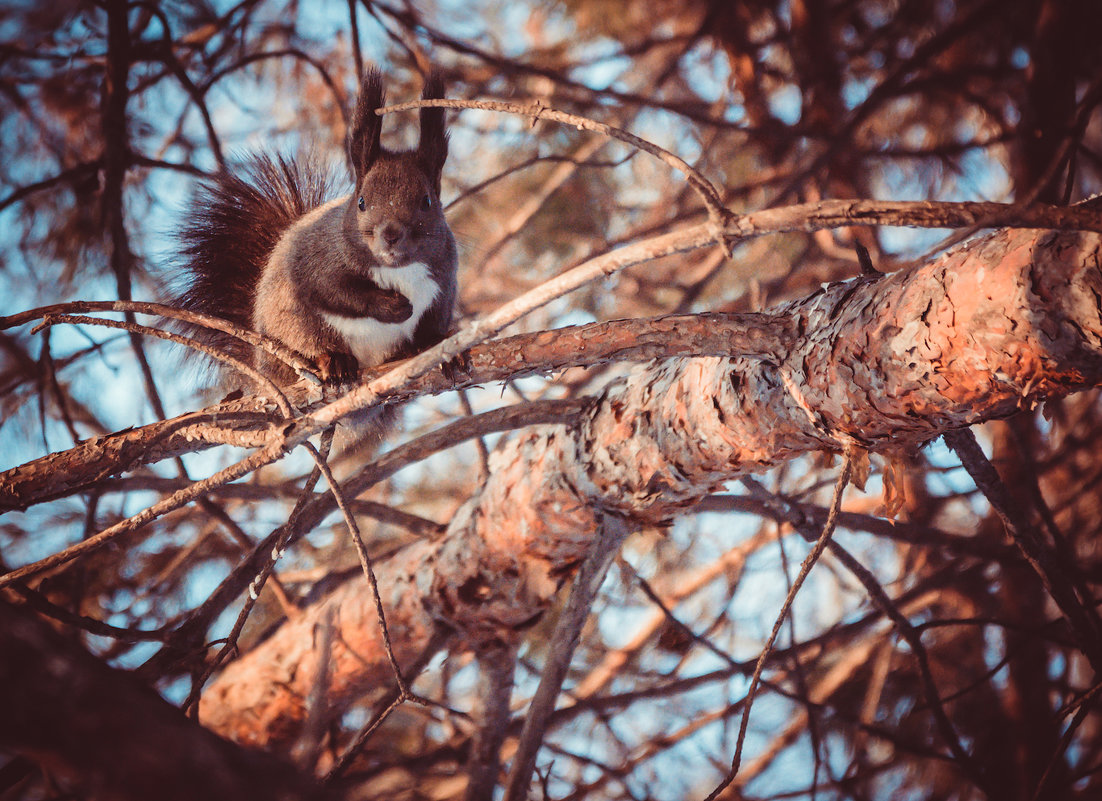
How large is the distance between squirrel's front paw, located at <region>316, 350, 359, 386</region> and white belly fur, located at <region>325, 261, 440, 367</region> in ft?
0.31

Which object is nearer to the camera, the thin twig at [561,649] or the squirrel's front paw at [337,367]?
the thin twig at [561,649]

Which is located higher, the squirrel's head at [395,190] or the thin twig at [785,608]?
the squirrel's head at [395,190]

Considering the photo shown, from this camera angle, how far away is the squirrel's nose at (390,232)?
148cm

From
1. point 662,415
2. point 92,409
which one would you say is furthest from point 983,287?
point 92,409

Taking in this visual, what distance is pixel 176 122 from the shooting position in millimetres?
2184

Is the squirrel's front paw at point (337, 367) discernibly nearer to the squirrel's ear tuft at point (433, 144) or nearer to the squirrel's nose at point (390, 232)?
the squirrel's nose at point (390, 232)

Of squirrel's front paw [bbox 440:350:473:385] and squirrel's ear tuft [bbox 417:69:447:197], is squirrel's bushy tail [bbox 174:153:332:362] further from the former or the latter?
squirrel's front paw [bbox 440:350:473:385]

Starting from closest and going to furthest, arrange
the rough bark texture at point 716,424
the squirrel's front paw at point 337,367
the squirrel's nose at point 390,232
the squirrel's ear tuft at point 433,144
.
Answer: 1. the rough bark texture at point 716,424
2. the squirrel's front paw at point 337,367
3. the squirrel's nose at point 390,232
4. the squirrel's ear tuft at point 433,144

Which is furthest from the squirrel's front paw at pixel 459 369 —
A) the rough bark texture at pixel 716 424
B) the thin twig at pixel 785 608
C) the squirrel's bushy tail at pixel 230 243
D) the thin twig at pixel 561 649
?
the squirrel's bushy tail at pixel 230 243

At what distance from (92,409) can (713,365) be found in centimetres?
212

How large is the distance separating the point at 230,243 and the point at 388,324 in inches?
23.5

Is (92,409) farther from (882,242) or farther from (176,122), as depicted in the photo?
(882,242)

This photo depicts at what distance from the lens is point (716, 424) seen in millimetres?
1112

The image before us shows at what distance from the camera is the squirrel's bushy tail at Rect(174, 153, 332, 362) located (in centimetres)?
180
